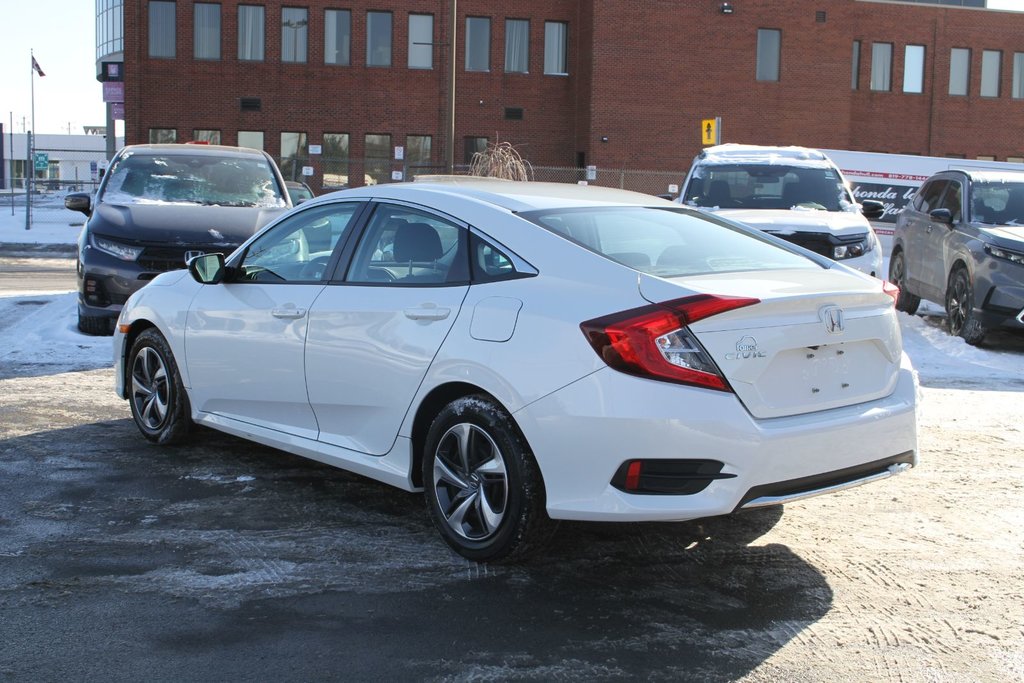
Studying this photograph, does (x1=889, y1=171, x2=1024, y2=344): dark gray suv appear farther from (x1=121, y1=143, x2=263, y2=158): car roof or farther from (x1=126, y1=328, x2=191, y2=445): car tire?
(x1=126, y1=328, x2=191, y2=445): car tire

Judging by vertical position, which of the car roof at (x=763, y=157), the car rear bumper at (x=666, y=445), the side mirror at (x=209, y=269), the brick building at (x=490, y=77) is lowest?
the car rear bumper at (x=666, y=445)

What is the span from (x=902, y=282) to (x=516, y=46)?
29.9m

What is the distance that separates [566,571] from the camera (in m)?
4.70

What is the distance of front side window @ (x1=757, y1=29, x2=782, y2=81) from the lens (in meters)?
42.5

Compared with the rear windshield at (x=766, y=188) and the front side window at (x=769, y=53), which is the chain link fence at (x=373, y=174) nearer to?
the front side window at (x=769, y=53)

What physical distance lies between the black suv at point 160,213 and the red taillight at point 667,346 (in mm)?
6060

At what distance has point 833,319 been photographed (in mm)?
4457

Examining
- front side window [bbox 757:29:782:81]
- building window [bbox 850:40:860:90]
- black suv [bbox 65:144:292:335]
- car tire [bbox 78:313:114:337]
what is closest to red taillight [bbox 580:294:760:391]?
black suv [bbox 65:144:292:335]

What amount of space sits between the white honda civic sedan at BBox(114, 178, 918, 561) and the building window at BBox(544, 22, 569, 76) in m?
37.9

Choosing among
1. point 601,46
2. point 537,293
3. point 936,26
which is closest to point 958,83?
point 936,26

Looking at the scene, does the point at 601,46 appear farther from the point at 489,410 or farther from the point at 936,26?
the point at 489,410

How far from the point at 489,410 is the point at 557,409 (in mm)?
362

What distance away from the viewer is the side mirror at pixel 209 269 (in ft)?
20.5

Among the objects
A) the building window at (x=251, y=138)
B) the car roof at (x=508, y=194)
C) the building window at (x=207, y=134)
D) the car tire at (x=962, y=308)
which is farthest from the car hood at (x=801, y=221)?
the building window at (x=207, y=134)
